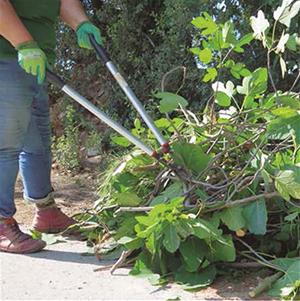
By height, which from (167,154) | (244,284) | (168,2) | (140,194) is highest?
(168,2)

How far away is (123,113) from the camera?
19.9 ft

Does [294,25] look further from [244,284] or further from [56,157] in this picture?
[56,157]

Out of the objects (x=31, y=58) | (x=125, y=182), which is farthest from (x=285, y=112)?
(x=31, y=58)

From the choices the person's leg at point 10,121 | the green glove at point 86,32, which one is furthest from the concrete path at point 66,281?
the green glove at point 86,32

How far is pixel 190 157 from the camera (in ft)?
9.90

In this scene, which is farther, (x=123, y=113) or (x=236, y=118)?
(x=123, y=113)

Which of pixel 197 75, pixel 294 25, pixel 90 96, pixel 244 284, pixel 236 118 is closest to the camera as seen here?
pixel 244 284

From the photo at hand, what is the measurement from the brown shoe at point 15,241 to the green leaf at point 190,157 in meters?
0.99

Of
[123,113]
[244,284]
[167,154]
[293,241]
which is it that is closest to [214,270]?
[244,284]

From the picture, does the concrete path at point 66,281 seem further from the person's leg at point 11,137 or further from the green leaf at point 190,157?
the green leaf at point 190,157

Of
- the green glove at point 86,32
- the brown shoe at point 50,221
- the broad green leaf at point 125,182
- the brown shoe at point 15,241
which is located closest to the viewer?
the broad green leaf at point 125,182

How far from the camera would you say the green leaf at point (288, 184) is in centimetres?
262

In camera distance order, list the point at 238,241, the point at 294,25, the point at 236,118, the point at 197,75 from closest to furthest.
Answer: the point at 238,241, the point at 236,118, the point at 294,25, the point at 197,75

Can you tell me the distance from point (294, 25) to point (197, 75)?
114cm
